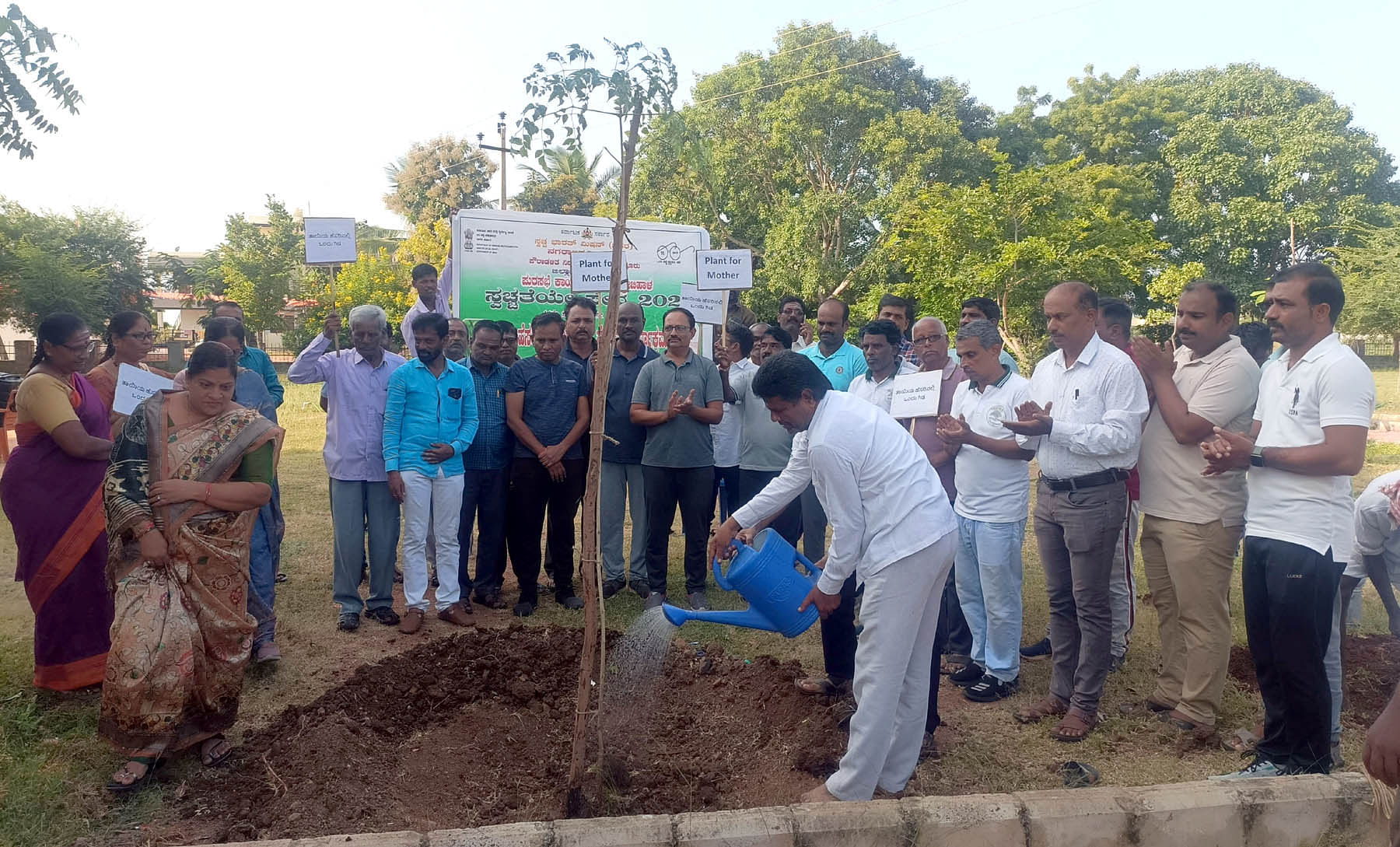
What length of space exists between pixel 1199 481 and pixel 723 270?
430 centimetres

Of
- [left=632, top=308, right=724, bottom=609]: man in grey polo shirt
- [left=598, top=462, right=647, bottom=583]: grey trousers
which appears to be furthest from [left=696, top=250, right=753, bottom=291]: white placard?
[left=598, top=462, right=647, bottom=583]: grey trousers

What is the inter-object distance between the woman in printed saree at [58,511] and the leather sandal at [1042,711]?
455cm

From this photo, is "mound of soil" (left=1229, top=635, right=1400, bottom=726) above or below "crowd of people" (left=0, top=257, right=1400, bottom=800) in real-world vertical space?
below

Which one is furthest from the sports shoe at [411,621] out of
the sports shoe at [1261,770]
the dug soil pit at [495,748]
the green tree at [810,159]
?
the green tree at [810,159]

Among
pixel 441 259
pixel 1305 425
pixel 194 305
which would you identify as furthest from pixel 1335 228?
pixel 194 305

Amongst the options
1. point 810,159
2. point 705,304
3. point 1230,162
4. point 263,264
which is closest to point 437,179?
point 263,264

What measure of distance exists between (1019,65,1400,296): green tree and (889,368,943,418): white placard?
85.9 feet

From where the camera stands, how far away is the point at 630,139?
3.35 meters

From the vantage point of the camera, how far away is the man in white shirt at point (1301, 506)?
11.1 ft

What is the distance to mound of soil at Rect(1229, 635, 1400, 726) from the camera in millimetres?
4512

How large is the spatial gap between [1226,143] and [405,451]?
99.6 ft

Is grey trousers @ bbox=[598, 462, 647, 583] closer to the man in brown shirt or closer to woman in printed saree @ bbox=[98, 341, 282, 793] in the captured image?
the man in brown shirt

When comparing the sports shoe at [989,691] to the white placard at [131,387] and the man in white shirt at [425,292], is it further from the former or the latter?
the man in white shirt at [425,292]

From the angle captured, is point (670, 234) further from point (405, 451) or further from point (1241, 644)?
point (1241, 644)
